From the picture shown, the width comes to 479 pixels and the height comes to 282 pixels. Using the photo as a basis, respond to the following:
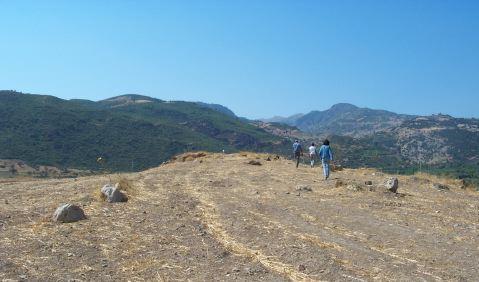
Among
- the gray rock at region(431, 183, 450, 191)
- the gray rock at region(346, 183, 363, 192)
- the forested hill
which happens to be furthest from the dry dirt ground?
the forested hill

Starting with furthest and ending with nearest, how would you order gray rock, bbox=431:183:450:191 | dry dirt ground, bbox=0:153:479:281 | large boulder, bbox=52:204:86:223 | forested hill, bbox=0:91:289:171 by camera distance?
forested hill, bbox=0:91:289:171 < gray rock, bbox=431:183:450:191 < large boulder, bbox=52:204:86:223 < dry dirt ground, bbox=0:153:479:281

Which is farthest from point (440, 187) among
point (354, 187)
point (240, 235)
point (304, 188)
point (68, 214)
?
point (68, 214)

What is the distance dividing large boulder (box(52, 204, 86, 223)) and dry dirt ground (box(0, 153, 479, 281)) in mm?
306

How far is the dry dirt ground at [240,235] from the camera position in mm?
9961

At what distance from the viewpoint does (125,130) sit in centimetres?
16150

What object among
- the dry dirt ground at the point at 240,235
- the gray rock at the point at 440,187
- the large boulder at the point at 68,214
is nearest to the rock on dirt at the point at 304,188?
the dry dirt ground at the point at 240,235

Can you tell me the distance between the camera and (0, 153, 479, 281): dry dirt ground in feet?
32.7

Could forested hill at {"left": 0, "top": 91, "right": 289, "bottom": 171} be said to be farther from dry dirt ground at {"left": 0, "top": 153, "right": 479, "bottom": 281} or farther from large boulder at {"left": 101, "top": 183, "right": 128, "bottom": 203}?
large boulder at {"left": 101, "top": 183, "right": 128, "bottom": 203}

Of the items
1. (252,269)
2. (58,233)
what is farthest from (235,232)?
(58,233)

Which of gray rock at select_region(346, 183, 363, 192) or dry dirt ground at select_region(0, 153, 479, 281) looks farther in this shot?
gray rock at select_region(346, 183, 363, 192)

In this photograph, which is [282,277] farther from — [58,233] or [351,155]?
[351,155]

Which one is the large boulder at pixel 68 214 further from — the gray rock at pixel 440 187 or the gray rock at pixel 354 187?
the gray rock at pixel 440 187

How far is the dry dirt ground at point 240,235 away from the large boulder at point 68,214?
31cm

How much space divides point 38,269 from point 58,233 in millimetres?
3049
